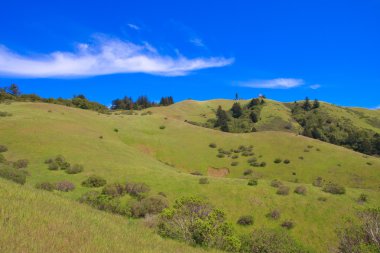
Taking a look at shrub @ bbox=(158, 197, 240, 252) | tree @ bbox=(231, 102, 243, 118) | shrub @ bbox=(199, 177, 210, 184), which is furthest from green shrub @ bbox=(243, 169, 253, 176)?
tree @ bbox=(231, 102, 243, 118)

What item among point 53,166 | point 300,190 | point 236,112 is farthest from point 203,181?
point 236,112

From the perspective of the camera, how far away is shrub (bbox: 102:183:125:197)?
38588 millimetres

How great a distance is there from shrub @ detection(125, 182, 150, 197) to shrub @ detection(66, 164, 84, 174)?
9031 mm

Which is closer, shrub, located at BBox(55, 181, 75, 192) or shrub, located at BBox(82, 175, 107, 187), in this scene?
shrub, located at BBox(55, 181, 75, 192)

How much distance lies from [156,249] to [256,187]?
35.5 metres

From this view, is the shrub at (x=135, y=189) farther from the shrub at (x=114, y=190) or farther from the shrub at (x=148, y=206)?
the shrub at (x=148, y=206)

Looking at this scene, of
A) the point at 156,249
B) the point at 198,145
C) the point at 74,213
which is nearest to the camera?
the point at 156,249

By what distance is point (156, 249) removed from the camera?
9859 millimetres

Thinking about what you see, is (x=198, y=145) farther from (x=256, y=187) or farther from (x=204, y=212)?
(x=204, y=212)

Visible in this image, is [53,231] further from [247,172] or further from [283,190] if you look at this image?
[247,172]

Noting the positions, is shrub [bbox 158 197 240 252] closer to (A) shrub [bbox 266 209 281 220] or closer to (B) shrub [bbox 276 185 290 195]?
(A) shrub [bbox 266 209 281 220]

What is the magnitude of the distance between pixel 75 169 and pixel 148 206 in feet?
52.7

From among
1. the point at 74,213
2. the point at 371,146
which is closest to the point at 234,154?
the point at 371,146

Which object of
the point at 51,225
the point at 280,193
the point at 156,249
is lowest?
the point at 280,193
